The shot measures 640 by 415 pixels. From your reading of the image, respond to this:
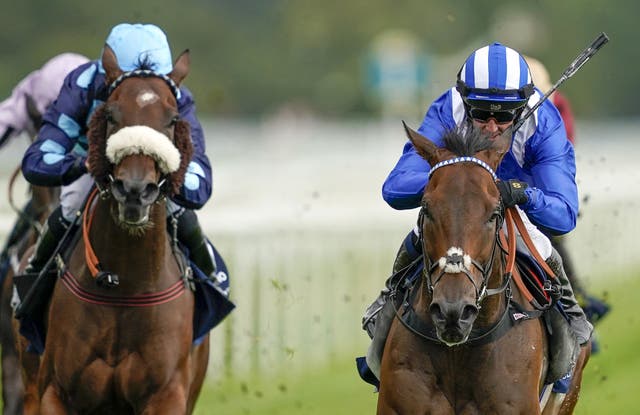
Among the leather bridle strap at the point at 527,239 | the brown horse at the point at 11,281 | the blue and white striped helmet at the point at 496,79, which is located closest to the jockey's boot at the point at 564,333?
the leather bridle strap at the point at 527,239

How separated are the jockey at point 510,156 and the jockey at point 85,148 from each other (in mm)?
1178

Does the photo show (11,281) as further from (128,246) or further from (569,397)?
(569,397)

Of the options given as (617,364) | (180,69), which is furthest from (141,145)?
(617,364)

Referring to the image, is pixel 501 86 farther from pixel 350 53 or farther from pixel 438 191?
pixel 350 53

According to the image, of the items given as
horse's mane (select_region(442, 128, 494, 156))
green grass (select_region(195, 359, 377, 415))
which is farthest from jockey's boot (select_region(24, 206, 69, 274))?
green grass (select_region(195, 359, 377, 415))

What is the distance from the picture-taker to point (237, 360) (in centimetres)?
1237

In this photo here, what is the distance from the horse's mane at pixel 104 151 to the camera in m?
6.66

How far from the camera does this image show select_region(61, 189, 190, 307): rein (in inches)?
276

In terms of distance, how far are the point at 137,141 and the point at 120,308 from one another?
98 cm

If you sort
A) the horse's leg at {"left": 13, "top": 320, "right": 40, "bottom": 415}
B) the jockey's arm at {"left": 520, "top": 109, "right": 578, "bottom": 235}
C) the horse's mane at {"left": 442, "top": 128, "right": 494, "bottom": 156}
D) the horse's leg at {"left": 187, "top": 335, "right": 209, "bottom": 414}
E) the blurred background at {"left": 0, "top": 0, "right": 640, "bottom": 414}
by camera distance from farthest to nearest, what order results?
the blurred background at {"left": 0, "top": 0, "right": 640, "bottom": 414} < the horse's leg at {"left": 13, "top": 320, "right": 40, "bottom": 415} < the horse's leg at {"left": 187, "top": 335, "right": 209, "bottom": 414} < the jockey's arm at {"left": 520, "top": 109, "right": 578, "bottom": 235} < the horse's mane at {"left": 442, "top": 128, "right": 494, "bottom": 156}

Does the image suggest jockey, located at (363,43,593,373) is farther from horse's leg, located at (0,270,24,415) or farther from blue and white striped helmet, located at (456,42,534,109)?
horse's leg, located at (0,270,24,415)

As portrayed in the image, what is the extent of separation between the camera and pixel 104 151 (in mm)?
6656

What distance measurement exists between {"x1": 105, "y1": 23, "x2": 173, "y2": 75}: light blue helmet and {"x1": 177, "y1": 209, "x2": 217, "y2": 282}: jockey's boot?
0.88 metres

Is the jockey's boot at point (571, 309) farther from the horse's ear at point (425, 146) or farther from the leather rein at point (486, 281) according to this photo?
the horse's ear at point (425, 146)
